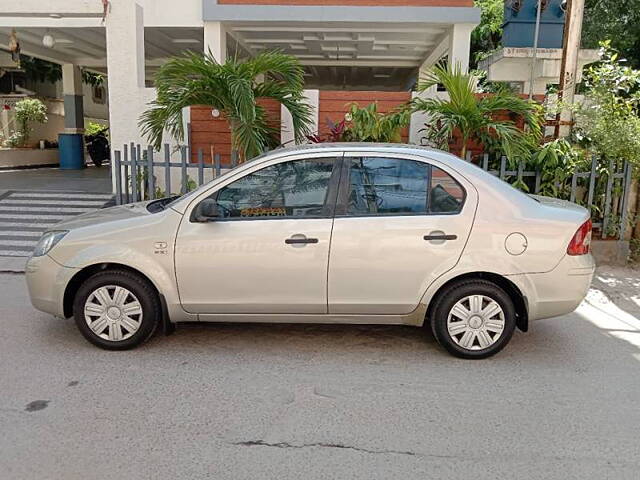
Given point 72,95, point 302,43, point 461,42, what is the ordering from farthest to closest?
point 72,95 → point 302,43 → point 461,42

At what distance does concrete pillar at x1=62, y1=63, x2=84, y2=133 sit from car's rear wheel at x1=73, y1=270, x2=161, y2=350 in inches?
560

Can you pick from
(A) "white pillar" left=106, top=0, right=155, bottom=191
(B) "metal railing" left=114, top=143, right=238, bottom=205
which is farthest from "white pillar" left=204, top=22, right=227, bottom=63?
(B) "metal railing" left=114, top=143, right=238, bottom=205

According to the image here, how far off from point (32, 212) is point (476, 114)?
7127 mm

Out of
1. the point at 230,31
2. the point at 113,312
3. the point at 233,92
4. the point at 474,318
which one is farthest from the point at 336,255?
the point at 230,31

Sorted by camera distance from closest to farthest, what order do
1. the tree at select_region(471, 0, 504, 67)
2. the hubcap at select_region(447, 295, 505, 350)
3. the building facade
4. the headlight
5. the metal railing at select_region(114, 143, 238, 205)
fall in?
1. the hubcap at select_region(447, 295, 505, 350)
2. the headlight
3. the metal railing at select_region(114, 143, 238, 205)
4. the building facade
5. the tree at select_region(471, 0, 504, 67)

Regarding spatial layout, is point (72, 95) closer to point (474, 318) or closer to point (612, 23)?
point (474, 318)

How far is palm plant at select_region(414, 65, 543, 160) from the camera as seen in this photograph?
6.94 metres

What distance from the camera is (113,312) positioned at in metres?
4.35

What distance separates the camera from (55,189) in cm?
1067

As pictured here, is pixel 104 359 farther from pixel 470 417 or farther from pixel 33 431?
pixel 470 417

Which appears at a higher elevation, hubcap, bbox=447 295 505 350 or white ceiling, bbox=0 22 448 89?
white ceiling, bbox=0 22 448 89

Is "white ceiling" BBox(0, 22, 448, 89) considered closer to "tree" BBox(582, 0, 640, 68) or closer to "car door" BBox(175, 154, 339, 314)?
"tree" BBox(582, 0, 640, 68)

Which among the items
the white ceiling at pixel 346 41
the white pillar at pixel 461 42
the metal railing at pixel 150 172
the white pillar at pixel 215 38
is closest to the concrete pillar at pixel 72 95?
the white ceiling at pixel 346 41

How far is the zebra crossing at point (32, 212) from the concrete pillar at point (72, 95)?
289 inches
